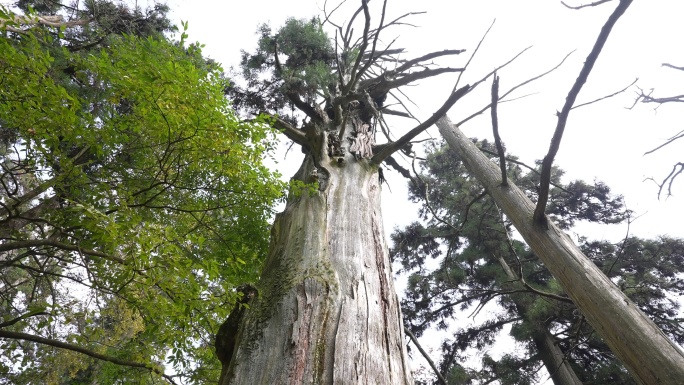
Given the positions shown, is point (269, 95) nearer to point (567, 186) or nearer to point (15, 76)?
point (15, 76)

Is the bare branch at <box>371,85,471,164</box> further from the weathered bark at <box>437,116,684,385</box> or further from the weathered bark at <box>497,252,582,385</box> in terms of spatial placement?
the weathered bark at <box>497,252,582,385</box>

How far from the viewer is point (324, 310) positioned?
156 centimetres

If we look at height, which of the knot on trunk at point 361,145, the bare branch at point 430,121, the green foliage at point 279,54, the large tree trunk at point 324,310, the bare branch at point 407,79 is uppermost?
the green foliage at point 279,54

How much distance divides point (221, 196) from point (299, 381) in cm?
252

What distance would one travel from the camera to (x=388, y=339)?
1.56 metres

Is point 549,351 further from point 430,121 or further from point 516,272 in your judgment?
point 430,121

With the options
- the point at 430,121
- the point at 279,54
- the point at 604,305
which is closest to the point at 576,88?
the point at 430,121

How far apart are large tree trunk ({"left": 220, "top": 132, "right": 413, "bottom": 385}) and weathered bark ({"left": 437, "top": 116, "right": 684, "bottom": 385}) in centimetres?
131

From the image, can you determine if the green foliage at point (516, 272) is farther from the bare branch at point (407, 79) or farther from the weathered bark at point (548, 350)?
the bare branch at point (407, 79)

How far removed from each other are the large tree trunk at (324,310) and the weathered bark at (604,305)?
1.31 metres

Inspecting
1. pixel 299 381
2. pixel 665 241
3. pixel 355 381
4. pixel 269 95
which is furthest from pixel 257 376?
pixel 665 241

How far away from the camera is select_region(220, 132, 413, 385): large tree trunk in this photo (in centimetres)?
132

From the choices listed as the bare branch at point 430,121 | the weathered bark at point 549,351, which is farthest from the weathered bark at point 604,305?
the weathered bark at point 549,351

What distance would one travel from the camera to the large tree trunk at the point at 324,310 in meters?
1.32
